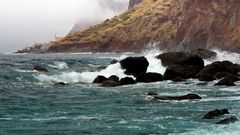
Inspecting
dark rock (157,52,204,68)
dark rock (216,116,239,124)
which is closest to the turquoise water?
dark rock (216,116,239,124)

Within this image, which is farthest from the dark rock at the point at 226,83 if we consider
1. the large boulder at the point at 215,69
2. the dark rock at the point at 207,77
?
the large boulder at the point at 215,69

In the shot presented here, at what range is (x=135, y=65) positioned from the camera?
56969mm

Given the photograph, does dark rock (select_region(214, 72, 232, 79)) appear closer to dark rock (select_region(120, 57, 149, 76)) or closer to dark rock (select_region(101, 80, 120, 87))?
dark rock (select_region(120, 57, 149, 76))

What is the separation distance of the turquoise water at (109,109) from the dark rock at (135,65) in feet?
27.1

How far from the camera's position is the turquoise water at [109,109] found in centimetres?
2367

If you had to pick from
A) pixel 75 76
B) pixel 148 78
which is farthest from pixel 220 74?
pixel 75 76

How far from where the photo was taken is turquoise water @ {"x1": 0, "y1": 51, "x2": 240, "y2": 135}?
932 inches

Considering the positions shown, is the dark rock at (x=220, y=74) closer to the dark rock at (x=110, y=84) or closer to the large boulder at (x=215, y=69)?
the large boulder at (x=215, y=69)

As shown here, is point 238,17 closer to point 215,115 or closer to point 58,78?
point 58,78

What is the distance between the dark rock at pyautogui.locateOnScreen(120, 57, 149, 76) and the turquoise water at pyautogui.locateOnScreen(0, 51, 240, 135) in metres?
8.25

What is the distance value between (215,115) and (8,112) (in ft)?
39.9

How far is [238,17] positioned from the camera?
328 feet

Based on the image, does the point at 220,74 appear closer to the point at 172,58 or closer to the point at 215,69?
the point at 215,69

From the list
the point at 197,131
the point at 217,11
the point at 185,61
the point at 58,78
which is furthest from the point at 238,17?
the point at 197,131
